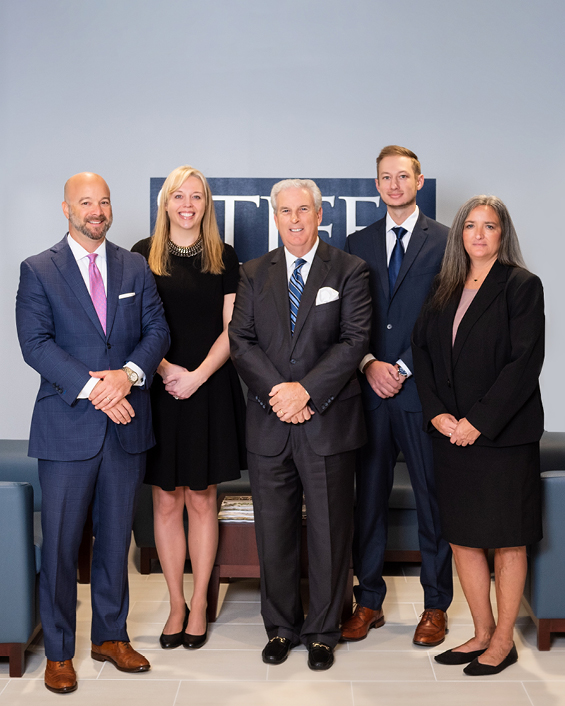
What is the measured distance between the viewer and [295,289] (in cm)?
315

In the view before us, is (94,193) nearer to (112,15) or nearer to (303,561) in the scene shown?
(303,561)

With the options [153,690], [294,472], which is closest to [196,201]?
[294,472]

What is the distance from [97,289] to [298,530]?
1339 mm

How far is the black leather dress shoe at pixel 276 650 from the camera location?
3.11 m

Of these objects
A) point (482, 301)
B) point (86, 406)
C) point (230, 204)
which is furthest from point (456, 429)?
point (230, 204)

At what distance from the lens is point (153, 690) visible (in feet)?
9.53

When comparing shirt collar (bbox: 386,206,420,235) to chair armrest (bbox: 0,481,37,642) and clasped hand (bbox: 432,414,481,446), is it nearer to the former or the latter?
clasped hand (bbox: 432,414,481,446)

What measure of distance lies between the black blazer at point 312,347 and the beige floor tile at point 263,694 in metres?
0.91

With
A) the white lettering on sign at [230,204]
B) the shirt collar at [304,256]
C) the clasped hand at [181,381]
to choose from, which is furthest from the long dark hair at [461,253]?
the white lettering on sign at [230,204]

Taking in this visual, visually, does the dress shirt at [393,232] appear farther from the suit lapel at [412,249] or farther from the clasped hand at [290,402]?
the clasped hand at [290,402]

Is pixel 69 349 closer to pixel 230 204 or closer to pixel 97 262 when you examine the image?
pixel 97 262

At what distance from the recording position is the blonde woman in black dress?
3.27 meters

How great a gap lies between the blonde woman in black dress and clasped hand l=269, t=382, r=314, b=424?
16.6 inches

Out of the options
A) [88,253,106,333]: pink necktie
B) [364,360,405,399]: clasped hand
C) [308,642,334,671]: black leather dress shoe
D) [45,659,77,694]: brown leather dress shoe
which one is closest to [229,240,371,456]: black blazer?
[364,360,405,399]: clasped hand
